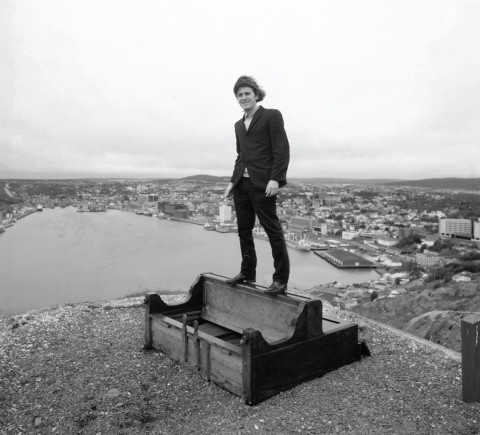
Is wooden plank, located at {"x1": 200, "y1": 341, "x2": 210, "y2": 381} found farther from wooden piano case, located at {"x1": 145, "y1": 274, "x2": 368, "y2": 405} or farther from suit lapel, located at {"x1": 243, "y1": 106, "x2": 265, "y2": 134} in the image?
suit lapel, located at {"x1": 243, "y1": 106, "x2": 265, "y2": 134}

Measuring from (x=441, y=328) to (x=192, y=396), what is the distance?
10.1 ft

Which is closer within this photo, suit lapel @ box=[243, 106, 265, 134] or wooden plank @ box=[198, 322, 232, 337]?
suit lapel @ box=[243, 106, 265, 134]

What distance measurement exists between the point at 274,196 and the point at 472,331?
67.3 inches

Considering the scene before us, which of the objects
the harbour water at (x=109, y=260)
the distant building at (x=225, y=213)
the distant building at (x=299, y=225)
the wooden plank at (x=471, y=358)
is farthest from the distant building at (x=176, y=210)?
the wooden plank at (x=471, y=358)

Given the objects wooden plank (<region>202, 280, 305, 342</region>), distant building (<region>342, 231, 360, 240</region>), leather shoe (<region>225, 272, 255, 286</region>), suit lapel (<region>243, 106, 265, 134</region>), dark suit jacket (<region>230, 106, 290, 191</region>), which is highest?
suit lapel (<region>243, 106, 265, 134</region>)

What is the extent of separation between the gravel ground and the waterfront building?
53.5m

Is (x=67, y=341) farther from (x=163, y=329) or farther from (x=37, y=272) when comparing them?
(x=37, y=272)

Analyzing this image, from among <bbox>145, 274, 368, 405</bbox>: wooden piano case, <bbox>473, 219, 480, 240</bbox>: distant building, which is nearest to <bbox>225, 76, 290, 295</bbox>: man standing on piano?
<bbox>145, 274, 368, 405</bbox>: wooden piano case

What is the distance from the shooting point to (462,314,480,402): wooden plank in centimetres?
286

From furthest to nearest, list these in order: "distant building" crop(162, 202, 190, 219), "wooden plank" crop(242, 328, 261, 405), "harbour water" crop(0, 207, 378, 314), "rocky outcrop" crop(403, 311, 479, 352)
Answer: "distant building" crop(162, 202, 190, 219) < "harbour water" crop(0, 207, 378, 314) < "rocky outcrop" crop(403, 311, 479, 352) < "wooden plank" crop(242, 328, 261, 405)

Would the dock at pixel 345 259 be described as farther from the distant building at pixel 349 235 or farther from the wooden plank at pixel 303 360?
the wooden plank at pixel 303 360

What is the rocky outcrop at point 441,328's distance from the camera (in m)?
4.51

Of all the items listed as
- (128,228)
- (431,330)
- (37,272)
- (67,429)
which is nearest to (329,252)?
(128,228)

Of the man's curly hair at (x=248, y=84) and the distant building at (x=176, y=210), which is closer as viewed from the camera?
the man's curly hair at (x=248, y=84)
